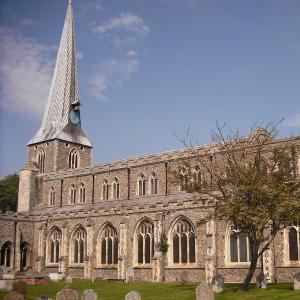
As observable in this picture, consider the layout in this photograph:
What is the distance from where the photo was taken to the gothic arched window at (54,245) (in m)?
44.3

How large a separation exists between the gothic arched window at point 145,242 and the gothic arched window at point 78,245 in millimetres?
5969

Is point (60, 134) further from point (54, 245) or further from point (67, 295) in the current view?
point (67, 295)

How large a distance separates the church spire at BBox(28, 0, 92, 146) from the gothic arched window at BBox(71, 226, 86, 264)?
16.4 m

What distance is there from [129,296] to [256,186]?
27.4ft

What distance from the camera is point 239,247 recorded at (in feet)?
107

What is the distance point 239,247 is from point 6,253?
20.8 m

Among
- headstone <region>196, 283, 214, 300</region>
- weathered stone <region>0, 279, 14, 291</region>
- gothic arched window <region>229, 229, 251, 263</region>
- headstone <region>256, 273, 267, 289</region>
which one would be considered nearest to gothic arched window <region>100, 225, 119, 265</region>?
gothic arched window <region>229, 229, 251, 263</region>

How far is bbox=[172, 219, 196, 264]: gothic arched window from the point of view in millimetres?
34906

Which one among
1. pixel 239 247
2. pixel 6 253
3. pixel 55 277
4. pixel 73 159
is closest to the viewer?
pixel 239 247

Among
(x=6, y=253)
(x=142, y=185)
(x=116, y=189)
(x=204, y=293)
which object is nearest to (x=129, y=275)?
(x=142, y=185)

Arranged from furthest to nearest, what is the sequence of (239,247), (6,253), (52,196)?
1. (52,196)
2. (6,253)
3. (239,247)

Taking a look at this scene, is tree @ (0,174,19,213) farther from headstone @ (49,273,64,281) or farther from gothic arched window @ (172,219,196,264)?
gothic arched window @ (172,219,196,264)

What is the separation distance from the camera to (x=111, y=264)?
39.2 m

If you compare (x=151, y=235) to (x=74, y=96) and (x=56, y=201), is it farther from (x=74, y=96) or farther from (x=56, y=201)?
(x=74, y=96)
